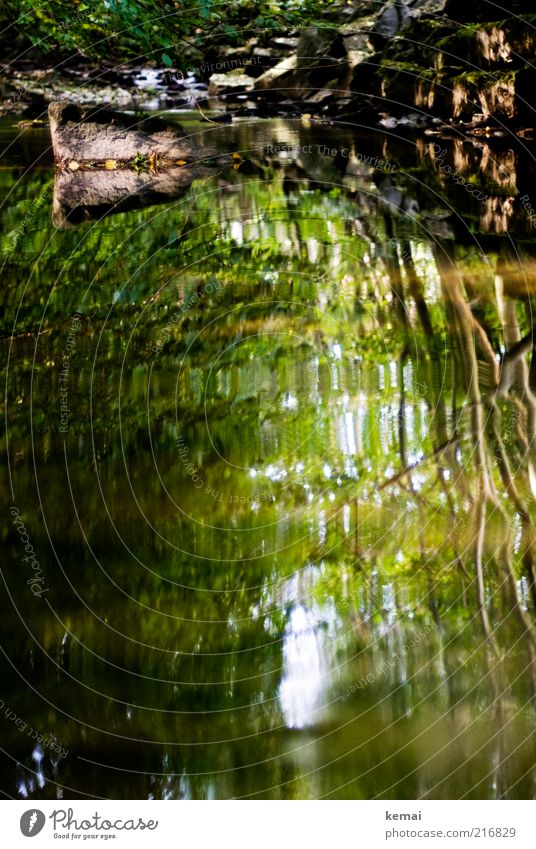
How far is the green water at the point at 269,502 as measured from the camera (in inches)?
Answer: 94.5

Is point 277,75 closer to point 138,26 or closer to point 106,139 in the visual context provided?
point 138,26

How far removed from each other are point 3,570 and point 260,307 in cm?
214

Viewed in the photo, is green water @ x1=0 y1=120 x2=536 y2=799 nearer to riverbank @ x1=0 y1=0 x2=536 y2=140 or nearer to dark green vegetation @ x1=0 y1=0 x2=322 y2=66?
riverbank @ x1=0 y1=0 x2=536 y2=140

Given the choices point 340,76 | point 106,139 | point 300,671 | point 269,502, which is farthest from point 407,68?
point 300,671

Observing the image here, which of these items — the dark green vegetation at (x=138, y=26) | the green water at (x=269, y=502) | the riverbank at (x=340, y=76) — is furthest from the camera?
the riverbank at (x=340, y=76)

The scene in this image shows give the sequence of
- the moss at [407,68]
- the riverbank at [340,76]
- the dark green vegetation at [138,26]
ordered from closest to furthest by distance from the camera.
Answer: the dark green vegetation at [138,26]
the riverbank at [340,76]
the moss at [407,68]

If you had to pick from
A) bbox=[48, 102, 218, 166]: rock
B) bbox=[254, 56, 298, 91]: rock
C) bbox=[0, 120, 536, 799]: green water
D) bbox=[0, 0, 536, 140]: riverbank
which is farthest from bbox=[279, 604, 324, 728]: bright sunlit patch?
bbox=[254, 56, 298, 91]: rock

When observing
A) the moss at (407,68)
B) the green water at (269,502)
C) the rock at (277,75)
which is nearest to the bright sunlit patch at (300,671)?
the green water at (269,502)

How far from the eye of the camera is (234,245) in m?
5.04

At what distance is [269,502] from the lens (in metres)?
3.31

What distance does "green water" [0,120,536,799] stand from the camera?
7.88 feet

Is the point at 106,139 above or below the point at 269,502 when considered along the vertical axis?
above

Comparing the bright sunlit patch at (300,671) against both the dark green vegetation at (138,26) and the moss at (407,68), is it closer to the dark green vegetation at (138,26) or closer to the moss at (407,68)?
the dark green vegetation at (138,26)
